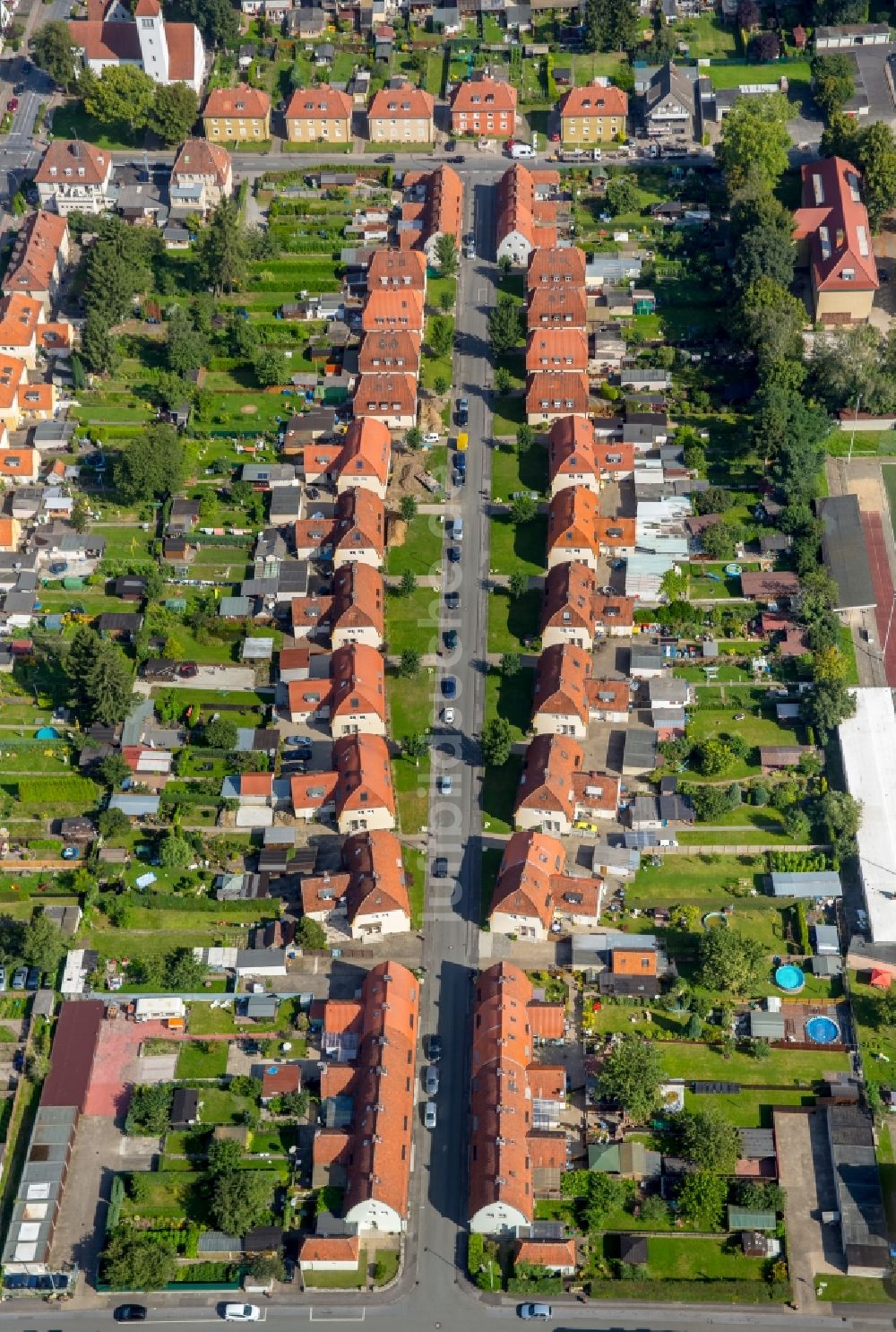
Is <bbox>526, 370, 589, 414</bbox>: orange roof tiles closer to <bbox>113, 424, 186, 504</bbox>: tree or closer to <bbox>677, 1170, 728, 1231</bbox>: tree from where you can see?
<bbox>113, 424, 186, 504</bbox>: tree

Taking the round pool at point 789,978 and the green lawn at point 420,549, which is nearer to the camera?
the round pool at point 789,978

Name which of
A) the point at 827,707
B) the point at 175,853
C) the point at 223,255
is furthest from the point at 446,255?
the point at 175,853

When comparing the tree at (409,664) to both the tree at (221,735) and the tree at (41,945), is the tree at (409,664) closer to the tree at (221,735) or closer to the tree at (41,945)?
the tree at (221,735)

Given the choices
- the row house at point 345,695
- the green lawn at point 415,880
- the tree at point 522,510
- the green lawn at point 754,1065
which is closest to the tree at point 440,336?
the tree at point 522,510

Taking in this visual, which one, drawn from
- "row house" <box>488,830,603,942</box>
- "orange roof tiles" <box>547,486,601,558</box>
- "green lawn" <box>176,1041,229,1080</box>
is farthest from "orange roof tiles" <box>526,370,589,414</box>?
"green lawn" <box>176,1041,229,1080</box>

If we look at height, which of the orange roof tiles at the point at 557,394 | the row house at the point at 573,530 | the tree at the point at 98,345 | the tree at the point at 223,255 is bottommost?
the row house at the point at 573,530

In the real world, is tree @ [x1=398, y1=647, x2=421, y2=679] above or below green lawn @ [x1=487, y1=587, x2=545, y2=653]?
below

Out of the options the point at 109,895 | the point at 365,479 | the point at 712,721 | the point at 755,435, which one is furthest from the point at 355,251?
the point at 109,895
